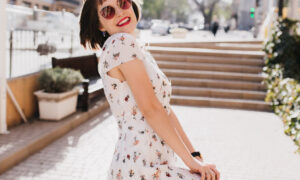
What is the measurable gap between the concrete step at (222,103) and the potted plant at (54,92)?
3.72m

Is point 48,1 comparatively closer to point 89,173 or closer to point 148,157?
point 89,173

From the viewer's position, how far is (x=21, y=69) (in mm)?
6766

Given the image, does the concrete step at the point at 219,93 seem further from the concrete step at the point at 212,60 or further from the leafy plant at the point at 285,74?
the concrete step at the point at 212,60

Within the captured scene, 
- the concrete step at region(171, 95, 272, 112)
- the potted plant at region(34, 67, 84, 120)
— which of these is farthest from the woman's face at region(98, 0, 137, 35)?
the concrete step at region(171, 95, 272, 112)

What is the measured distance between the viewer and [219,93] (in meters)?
9.99

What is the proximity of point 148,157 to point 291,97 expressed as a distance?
A: 5.36 meters

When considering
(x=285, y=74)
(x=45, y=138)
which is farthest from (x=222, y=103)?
(x=45, y=138)

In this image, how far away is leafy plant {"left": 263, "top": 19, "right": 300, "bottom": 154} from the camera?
6.05 meters

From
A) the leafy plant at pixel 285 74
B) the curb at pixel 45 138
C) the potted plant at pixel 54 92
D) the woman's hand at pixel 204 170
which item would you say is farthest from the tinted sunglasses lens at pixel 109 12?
the potted plant at pixel 54 92

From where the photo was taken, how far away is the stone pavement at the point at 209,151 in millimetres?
4668

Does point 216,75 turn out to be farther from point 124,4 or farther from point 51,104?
point 124,4

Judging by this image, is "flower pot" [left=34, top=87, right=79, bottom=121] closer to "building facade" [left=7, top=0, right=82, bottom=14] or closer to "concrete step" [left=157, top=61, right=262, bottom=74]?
"concrete step" [left=157, top=61, right=262, bottom=74]

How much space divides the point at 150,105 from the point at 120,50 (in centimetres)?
28

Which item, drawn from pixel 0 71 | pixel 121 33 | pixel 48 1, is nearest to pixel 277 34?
pixel 0 71
